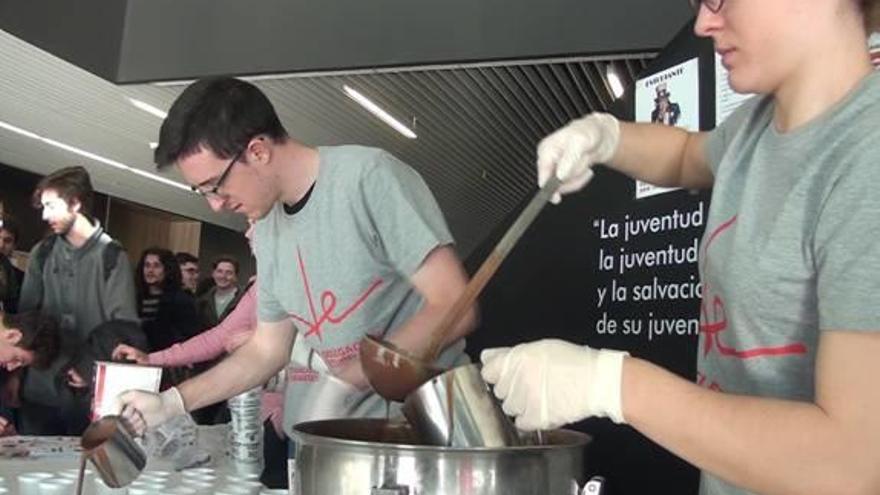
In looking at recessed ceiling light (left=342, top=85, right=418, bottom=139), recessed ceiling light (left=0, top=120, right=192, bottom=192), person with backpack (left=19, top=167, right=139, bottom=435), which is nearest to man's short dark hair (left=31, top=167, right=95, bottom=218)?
person with backpack (left=19, top=167, right=139, bottom=435)

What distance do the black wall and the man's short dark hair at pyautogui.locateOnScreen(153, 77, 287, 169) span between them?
908 millimetres

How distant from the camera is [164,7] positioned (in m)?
4.32

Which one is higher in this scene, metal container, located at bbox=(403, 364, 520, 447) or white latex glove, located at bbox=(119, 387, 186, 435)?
metal container, located at bbox=(403, 364, 520, 447)

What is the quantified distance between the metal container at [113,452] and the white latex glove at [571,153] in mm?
619

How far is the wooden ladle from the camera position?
89 cm

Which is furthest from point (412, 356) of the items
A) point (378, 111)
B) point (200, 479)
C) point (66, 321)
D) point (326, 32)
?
point (378, 111)

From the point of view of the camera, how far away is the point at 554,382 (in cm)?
74

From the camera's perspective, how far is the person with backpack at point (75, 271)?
2641 mm

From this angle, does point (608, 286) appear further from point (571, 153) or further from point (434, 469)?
point (434, 469)

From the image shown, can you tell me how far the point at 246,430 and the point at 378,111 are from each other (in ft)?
15.7

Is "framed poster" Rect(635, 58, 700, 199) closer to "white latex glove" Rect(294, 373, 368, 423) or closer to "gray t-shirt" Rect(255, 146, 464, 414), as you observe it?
"gray t-shirt" Rect(255, 146, 464, 414)

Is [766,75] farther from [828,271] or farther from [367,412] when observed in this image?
[367,412]

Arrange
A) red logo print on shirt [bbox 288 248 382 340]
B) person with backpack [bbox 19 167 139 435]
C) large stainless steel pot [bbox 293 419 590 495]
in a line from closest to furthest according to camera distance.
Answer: large stainless steel pot [bbox 293 419 590 495], red logo print on shirt [bbox 288 248 382 340], person with backpack [bbox 19 167 139 435]

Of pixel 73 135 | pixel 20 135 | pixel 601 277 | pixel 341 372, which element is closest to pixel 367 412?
pixel 341 372
